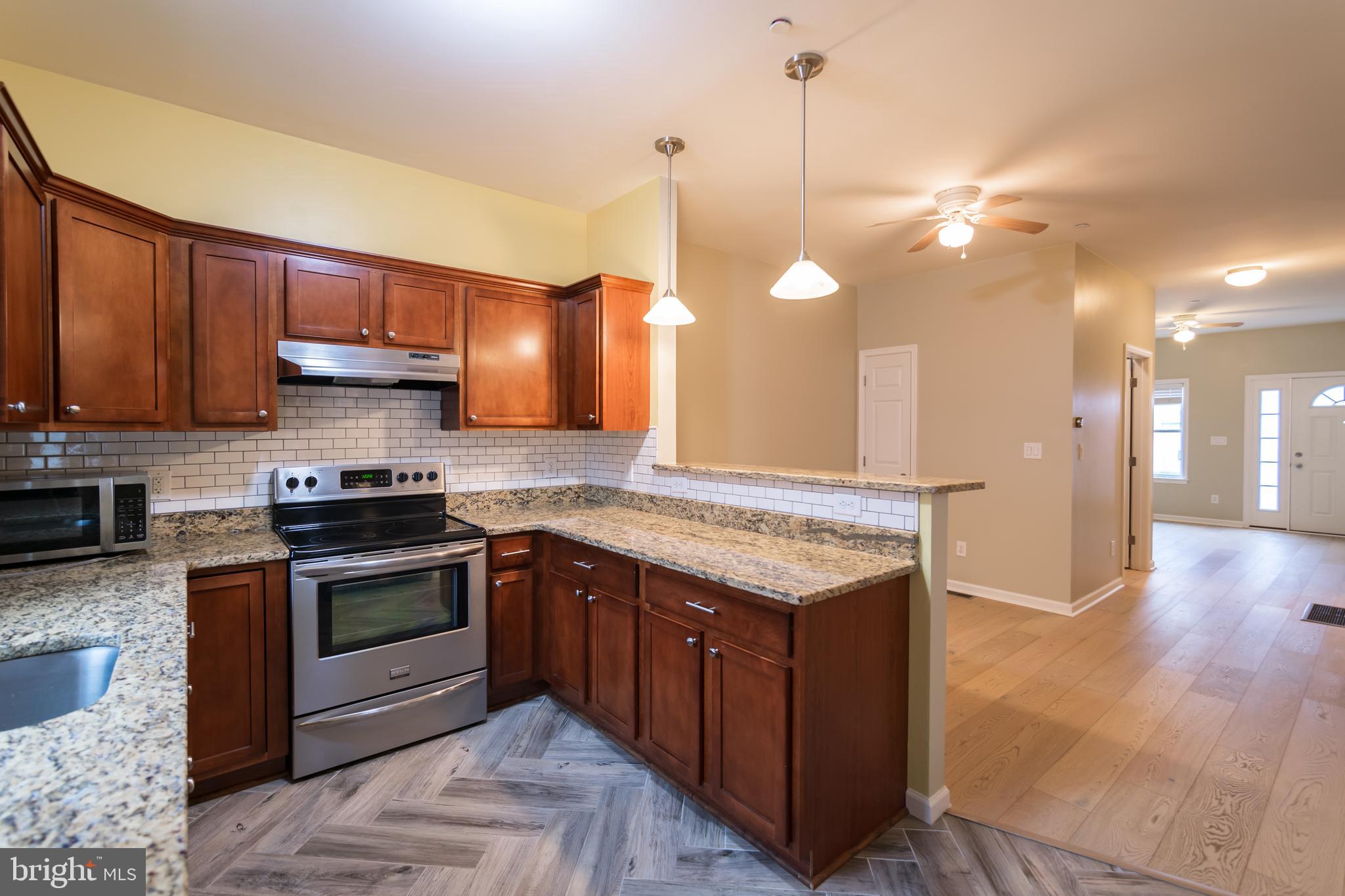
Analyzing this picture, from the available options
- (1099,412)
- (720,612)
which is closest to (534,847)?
(720,612)

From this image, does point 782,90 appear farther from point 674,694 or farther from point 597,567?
point 674,694

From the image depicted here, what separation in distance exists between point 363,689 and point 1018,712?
3.02 m

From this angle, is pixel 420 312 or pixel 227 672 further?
pixel 420 312

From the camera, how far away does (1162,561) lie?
5992 millimetres

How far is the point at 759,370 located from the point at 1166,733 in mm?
3233

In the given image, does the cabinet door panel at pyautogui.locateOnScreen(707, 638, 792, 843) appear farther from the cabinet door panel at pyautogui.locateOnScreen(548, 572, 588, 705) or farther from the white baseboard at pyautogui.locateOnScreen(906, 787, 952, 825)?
the cabinet door panel at pyautogui.locateOnScreen(548, 572, 588, 705)

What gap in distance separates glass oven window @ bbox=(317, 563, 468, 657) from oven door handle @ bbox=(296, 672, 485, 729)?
0.83 ft

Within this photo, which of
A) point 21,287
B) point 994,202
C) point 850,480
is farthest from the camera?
point 994,202

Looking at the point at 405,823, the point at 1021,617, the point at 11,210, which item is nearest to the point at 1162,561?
the point at 1021,617

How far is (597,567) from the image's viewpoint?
258 centimetres

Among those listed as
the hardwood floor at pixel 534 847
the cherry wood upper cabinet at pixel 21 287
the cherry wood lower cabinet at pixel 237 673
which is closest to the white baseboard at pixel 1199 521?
the hardwood floor at pixel 534 847

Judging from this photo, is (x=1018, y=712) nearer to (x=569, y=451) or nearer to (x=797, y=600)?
(x=797, y=600)

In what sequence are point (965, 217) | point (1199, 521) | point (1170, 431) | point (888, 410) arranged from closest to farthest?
point (965, 217)
point (888, 410)
point (1199, 521)
point (1170, 431)

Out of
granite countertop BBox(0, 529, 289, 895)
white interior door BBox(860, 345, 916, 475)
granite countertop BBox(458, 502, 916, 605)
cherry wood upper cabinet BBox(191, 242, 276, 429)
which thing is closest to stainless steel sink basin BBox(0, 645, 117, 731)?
granite countertop BBox(0, 529, 289, 895)
